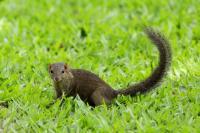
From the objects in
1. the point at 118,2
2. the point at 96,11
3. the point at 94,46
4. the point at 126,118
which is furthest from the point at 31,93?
the point at 118,2

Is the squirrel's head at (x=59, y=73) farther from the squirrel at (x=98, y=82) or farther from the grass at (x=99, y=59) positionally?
the grass at (x=99, y=59)

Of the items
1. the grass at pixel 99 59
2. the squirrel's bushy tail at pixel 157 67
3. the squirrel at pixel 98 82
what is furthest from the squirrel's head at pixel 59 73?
the squirrel's bushy tail at pixel 157 67

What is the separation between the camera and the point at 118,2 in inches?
396

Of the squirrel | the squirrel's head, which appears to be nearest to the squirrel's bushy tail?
the squirrel

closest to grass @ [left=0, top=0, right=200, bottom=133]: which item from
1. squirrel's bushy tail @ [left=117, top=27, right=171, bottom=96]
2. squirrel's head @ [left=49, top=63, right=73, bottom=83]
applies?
squirrel's bushy tail @ [left=117, top=27, right=171, bottom=96]

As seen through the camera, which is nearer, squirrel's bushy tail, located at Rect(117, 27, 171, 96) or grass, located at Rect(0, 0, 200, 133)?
grass, located at Rect(0, 0, 200, 133)

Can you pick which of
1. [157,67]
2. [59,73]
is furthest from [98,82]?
[157,67]

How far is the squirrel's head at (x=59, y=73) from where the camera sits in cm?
597

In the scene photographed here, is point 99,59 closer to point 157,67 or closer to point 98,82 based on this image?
point 98,82

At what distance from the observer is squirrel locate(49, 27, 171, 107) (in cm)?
596

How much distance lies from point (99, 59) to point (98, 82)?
1.60m

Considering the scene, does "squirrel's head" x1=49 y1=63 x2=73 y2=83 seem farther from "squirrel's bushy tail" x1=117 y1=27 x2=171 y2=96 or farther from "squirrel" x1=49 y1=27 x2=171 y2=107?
"squirrel's bushy tail" x1=117 y1=27 x2=171 y2=96

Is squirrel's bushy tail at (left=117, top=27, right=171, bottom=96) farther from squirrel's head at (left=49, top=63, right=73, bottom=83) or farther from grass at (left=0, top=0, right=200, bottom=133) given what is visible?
squirrel's head at (left=49, top=63, right=73, bottom=83)

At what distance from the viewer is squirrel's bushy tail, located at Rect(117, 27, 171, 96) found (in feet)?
19.5
